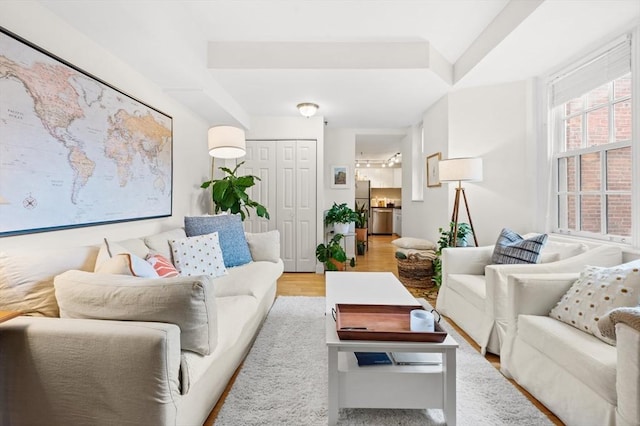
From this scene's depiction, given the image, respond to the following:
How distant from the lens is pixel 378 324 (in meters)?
1.65

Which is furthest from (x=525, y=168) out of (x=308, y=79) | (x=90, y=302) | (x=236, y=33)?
(x=90, y=302)

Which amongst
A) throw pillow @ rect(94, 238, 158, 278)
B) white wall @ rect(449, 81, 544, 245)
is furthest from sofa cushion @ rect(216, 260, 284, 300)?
white wall @ rect(449, 81, 544, 245)

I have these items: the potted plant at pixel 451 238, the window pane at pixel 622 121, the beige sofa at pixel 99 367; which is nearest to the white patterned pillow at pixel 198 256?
the beige sofa at pixel 99 367

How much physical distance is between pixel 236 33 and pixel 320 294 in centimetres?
291

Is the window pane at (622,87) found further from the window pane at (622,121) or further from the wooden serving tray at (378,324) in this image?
the wooden serving tray at (378,324)

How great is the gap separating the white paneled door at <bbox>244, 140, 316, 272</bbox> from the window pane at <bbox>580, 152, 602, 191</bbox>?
10.5 ft

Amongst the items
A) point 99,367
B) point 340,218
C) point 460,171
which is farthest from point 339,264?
point 99,367

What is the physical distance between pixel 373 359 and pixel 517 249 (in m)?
1.63

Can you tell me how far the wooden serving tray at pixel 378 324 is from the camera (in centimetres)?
141

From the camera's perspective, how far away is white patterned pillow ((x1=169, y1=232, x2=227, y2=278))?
2.42m

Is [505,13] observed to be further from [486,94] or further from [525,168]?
[525,168]

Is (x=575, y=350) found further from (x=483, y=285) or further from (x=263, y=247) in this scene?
(x=263, y=247)

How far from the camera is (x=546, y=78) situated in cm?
320

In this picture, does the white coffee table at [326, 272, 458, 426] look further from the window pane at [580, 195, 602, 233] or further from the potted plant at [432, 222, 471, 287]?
the window pane at [580, 195, 602, 233]
